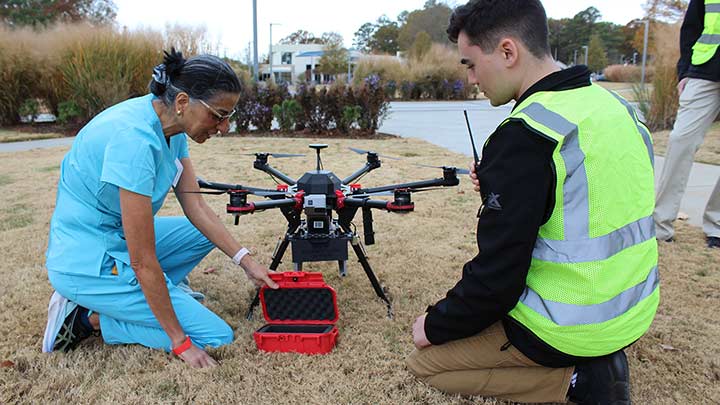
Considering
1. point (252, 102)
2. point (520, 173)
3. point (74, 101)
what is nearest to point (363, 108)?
point (252, 102)

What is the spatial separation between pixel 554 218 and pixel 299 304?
4.59ft

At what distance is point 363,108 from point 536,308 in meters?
9.68

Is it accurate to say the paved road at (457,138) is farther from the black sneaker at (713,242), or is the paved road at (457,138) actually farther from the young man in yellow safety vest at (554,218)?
the young man in yellow safety vest at (554,218)

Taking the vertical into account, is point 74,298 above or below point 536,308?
below

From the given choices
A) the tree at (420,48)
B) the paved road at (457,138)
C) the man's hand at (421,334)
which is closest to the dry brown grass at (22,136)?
the paved road at (457,138)

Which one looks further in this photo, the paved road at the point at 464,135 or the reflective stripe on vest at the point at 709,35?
the paved road at the point at 464,135

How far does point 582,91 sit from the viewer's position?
175 cm

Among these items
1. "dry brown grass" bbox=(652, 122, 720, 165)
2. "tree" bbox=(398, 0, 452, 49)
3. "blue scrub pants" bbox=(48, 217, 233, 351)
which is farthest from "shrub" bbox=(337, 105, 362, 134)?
"tree" bbox=(398, 0, 452, 49)

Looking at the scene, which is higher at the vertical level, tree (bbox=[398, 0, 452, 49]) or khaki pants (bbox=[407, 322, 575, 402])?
tree (bbox=[398, 0, 452, 49])

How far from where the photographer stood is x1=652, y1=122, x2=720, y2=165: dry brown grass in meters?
7.29

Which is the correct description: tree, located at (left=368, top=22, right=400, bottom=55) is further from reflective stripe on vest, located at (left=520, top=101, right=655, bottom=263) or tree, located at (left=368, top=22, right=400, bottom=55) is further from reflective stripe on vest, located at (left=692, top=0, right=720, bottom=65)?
reflective stripe on vest, located at (left=520, top=101, right=655, bottom=263)

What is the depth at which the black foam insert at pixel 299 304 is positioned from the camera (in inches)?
103

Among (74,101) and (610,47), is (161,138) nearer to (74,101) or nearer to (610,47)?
(74,101)

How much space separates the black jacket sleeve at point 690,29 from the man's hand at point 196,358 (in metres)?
4.00
